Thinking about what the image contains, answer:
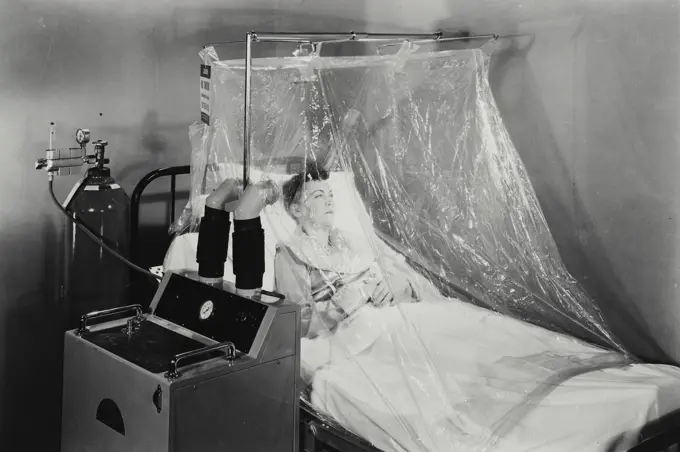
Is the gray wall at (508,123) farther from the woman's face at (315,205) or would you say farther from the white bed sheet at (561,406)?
the woman's face at (315,205)

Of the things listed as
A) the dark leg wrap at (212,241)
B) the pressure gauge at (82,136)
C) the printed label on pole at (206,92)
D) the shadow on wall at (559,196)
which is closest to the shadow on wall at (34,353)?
the pressure gauge at (82,136)

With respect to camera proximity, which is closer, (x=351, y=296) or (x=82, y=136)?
(x=351, y=296)

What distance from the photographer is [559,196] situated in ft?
8.47

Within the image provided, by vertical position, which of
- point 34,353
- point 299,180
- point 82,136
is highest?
point 82,136

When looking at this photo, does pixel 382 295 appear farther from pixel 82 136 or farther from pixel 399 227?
pixel 82 136

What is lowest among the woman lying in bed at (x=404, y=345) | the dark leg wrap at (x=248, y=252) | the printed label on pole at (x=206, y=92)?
the woman lying in bed at (x=404, y=345)

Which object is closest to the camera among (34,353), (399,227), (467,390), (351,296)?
(467,390)

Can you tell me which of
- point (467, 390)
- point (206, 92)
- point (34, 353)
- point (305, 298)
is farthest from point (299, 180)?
point (34, 353)

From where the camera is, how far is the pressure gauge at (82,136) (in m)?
2.50

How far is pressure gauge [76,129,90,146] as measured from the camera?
2500 mm

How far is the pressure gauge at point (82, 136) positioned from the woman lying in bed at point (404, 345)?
857 mm

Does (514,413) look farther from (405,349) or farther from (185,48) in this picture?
(185,48)

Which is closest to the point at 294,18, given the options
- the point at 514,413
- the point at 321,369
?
the point at 321,369

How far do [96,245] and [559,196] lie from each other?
175 cm
